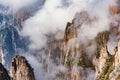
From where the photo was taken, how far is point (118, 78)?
175250 mm

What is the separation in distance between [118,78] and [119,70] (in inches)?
494

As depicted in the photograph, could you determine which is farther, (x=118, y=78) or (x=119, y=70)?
(x=119, y=70)

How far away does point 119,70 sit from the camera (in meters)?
188
